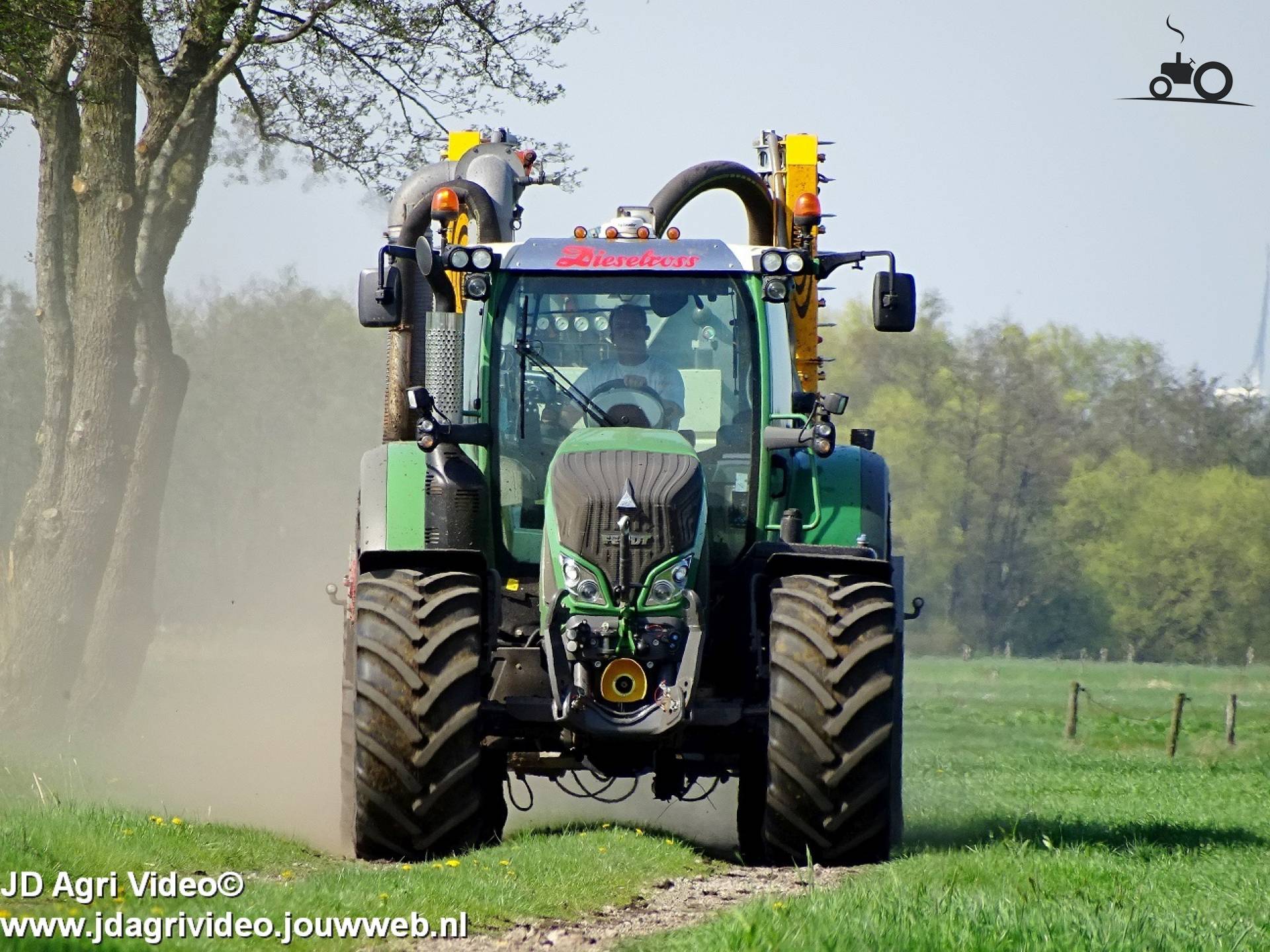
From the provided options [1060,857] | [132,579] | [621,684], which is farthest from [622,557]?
[132,579]

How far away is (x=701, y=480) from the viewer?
9.21 m

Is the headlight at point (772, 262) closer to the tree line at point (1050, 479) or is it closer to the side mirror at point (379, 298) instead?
the side mirror at point (379, 298)

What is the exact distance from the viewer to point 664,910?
8.02m

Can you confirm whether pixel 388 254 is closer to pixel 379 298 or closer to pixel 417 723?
pixel 379 298

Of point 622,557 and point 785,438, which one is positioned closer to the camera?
point 622,557

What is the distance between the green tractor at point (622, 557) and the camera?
8867 millimetres

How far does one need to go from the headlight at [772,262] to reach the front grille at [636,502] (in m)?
1.38

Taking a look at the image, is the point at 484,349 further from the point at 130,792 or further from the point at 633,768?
the point at 130,792

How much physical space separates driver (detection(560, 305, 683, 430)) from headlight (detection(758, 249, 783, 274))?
70 centimetres

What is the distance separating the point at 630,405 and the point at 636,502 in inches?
48.8

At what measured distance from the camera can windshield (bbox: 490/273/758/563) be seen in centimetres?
999

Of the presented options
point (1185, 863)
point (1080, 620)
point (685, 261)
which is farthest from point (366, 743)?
point (1080, 620)

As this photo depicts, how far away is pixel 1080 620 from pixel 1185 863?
58.5m

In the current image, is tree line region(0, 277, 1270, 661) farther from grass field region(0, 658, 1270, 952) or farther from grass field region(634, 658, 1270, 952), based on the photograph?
grass field region(0, 658, 1270, 952)
